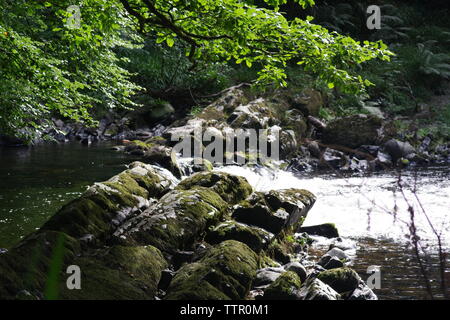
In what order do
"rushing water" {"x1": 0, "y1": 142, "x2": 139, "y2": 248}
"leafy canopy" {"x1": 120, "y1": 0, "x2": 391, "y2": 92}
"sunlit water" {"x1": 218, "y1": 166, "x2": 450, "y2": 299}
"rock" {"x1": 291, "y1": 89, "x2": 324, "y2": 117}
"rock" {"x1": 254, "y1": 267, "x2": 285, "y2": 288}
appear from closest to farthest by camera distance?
"rock" {"x1": 254, "y1": 267, "x2": 285, "y2": 288} → "leafy canopy" {"x1": 120, "y1": 0, "x2": 391, "y2": 92} → "sunlit water" {"x1": 218, "y1": 166, "x2": 450, "y2": 299} → "rushing water" {"x1": 0, "y1": 142, "x2": 139, "y2": 248} → "rock" {"x1": 291, "y1": 89, "x2": 324, "y2": 117}

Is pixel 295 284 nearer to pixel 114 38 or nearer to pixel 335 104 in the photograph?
pixel 114 38

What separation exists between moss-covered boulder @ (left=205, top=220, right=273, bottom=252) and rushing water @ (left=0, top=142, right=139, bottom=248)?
3.05 meters

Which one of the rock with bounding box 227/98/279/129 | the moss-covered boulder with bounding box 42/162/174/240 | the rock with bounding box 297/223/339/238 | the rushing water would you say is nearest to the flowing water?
the rushing water

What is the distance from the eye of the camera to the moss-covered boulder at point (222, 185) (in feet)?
23.5

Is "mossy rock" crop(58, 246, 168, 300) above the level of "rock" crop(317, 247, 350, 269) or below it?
above

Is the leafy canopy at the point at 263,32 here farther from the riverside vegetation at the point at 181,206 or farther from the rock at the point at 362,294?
the rock at the point at 362,294

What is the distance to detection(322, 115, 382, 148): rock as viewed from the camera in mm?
16625

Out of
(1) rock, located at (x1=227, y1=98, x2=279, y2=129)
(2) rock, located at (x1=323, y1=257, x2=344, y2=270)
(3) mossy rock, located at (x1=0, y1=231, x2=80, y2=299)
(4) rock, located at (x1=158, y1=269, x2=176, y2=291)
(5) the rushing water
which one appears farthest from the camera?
(1) rock, located at (x1=227, y1=98, x2=279, y2=129)

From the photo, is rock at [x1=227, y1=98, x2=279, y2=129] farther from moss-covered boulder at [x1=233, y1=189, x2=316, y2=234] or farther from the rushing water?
moss-covered boulder at [x1=233, y1=189, x2=316, y2=234]

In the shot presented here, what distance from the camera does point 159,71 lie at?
24062 mm

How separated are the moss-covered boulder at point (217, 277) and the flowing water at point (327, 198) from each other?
1451mm

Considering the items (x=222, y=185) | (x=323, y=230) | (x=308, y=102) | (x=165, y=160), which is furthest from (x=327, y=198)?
(x=308, y=102)

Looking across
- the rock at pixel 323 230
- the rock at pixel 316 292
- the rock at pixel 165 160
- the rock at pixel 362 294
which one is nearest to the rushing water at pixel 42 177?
the rock at pixel 165 160

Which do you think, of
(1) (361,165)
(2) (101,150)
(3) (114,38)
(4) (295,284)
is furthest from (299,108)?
(4) (295,284)
